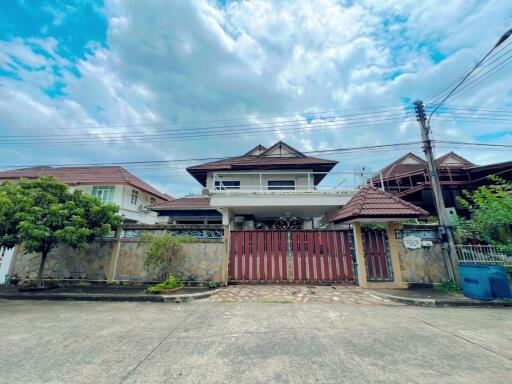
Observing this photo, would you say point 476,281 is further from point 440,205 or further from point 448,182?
point 448,182

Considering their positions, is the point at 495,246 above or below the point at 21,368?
above

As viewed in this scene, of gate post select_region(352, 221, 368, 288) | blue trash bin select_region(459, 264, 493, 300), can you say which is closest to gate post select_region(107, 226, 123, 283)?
gate post select_region(352, 221, 368, 288)

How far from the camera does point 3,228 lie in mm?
5820

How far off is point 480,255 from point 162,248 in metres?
9.86

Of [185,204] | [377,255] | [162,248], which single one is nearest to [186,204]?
[185,204]

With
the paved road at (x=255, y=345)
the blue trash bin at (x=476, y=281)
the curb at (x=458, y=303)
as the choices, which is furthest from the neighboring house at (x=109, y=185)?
the blue trash bin at (x=476, y=281)

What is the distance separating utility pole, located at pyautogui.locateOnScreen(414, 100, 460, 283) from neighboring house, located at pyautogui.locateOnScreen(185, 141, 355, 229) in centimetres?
408

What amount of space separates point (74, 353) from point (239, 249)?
16.4ft

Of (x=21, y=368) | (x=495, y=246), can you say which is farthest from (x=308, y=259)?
(x=21, y=368)

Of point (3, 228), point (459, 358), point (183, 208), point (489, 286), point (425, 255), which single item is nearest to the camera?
point (459, 358)

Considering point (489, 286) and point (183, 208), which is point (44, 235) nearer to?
point (183, 208)

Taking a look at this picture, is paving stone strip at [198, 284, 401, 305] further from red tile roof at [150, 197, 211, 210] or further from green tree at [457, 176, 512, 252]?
red tile roof at [150, 197, 211, 210]

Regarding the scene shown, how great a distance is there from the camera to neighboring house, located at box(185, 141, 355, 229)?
1147cm

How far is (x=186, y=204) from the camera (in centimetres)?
1514
